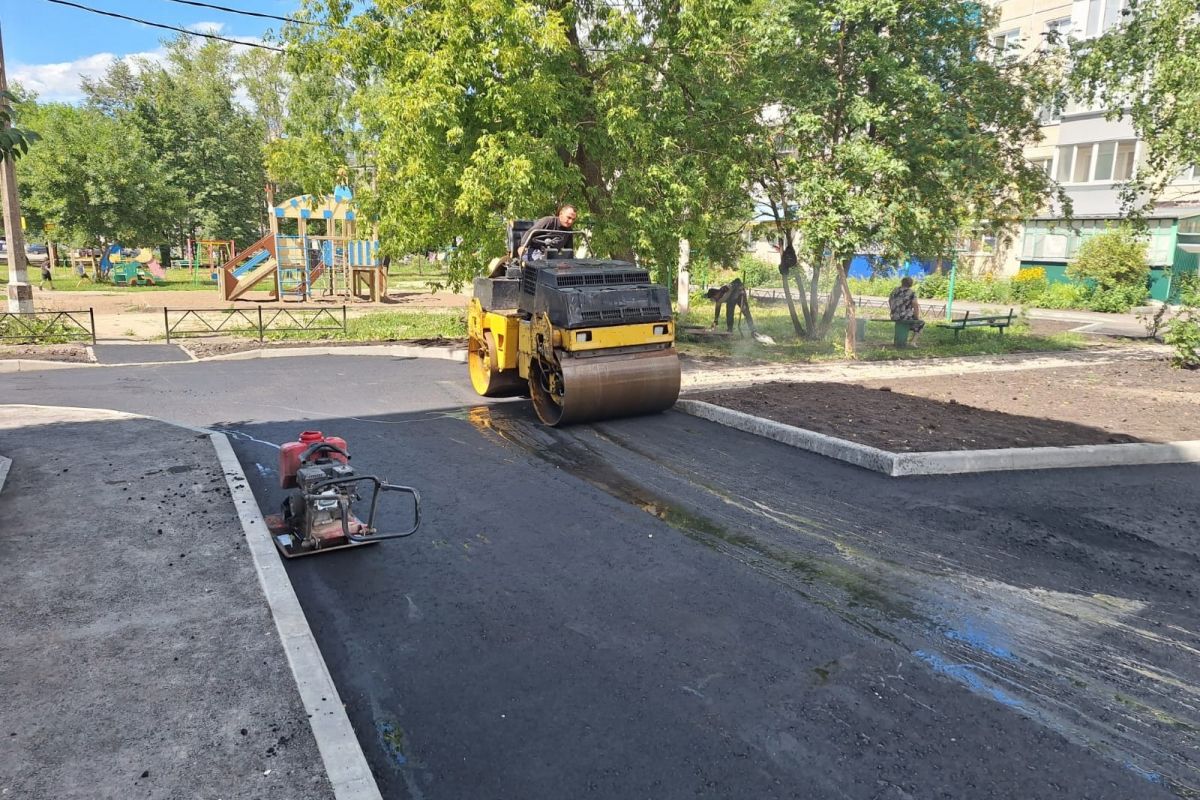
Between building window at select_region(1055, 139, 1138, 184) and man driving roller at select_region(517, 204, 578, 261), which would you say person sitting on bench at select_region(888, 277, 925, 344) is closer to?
man driving roller at select_region(517, 204, 578, 261)

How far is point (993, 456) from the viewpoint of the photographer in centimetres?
787

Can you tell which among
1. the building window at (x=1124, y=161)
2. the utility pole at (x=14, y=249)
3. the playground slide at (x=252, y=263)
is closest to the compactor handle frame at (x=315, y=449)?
the utility pole at (x=14, y=249)

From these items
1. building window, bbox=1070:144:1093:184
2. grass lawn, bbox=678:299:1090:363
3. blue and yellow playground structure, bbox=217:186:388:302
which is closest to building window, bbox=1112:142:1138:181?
building window, bbox=1070:144:1093:184

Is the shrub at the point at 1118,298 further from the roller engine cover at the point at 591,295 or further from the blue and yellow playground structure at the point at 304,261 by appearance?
the blue and yellow playground structure at the point at 304,261

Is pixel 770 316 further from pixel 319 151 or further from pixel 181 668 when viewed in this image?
pixel 181 668

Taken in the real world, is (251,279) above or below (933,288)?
below

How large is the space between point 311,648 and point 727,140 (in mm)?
12937

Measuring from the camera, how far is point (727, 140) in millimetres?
14898

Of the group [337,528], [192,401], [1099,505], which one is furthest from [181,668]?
[192,401]

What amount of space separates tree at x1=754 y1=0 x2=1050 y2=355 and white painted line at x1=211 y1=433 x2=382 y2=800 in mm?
10676

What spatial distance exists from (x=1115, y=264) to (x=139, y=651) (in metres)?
32.2

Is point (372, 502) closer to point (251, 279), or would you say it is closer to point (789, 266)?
point (789, 266)

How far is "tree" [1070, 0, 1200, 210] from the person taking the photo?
13.7 m

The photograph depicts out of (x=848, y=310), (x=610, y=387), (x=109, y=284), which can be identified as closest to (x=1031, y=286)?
(x=848, y=310)
